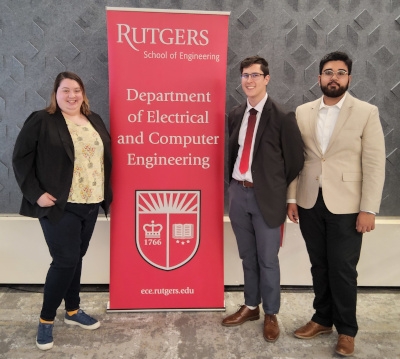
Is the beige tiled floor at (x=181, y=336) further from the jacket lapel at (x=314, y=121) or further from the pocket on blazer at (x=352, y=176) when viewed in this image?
the jacket lapel at (x=314, y=121)

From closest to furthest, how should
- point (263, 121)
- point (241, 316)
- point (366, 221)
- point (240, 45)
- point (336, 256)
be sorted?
point (366, 221), point (336, 256), point (263, 121), point (241, 316), point (240, 45)

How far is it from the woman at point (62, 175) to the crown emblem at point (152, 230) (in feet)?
1.46


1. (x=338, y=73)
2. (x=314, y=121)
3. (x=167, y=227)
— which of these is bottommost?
(x=167, y=227)

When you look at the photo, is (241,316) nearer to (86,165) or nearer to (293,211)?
(293,211)

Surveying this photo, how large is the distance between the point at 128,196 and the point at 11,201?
1.25 metres

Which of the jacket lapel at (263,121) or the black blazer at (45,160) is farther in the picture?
the jacket lapel at (263,121)

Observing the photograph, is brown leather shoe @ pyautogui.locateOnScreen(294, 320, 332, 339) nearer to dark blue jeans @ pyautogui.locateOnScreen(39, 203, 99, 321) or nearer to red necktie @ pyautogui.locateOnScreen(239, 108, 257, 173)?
red necktie @ pyautogui.locateOnScreen(239, 108, 257, 173)

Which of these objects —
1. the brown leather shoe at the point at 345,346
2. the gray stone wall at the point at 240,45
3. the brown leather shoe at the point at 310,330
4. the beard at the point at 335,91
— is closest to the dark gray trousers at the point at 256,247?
the brown leather shoe at the point at 310,330

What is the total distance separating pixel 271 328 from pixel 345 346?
1.56 feet

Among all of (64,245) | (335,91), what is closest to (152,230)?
(64,245)

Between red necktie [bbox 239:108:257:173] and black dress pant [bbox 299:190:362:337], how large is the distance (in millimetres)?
464

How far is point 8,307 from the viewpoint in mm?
3080

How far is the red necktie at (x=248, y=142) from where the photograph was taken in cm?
262

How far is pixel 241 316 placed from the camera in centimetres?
285
